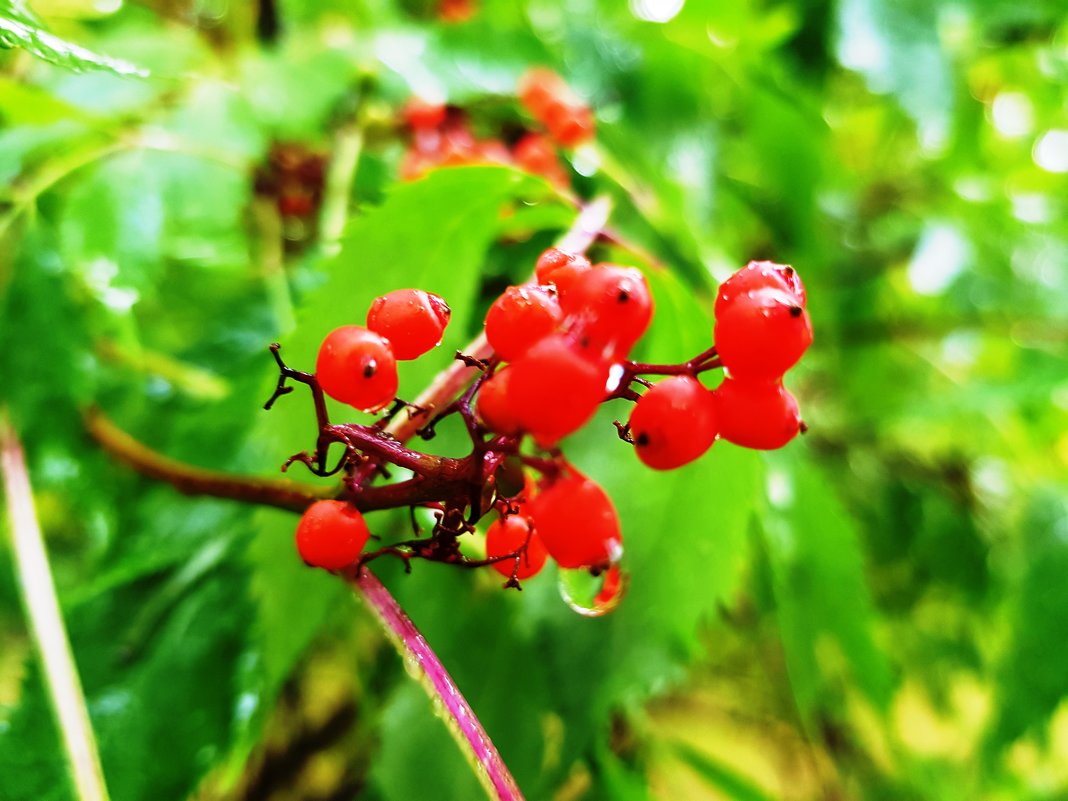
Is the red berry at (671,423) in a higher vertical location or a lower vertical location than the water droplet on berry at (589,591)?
higher

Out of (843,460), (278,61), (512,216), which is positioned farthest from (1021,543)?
(278,61)

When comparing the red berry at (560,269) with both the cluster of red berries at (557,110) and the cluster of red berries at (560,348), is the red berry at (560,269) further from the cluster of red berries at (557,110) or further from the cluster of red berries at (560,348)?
the cluster of red berries at (557,110)

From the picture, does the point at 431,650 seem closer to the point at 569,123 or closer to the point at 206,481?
the point at 206,481

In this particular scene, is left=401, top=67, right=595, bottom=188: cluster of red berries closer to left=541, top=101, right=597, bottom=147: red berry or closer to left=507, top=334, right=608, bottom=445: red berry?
left=541, top=101, right=597, bottom=147: red berry

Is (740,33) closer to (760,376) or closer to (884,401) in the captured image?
(884,401)

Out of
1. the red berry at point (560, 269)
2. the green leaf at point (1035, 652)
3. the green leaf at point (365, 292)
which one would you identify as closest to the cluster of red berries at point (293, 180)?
the green leaf at point (365, 292)

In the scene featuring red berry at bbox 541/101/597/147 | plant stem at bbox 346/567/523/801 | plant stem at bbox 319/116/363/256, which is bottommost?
plant stem at bbox 319/116/363/256

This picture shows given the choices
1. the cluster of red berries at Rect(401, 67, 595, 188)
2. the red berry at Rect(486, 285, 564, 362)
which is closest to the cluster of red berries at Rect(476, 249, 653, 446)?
the red berry at Rect(486, 285, 564, 362)
